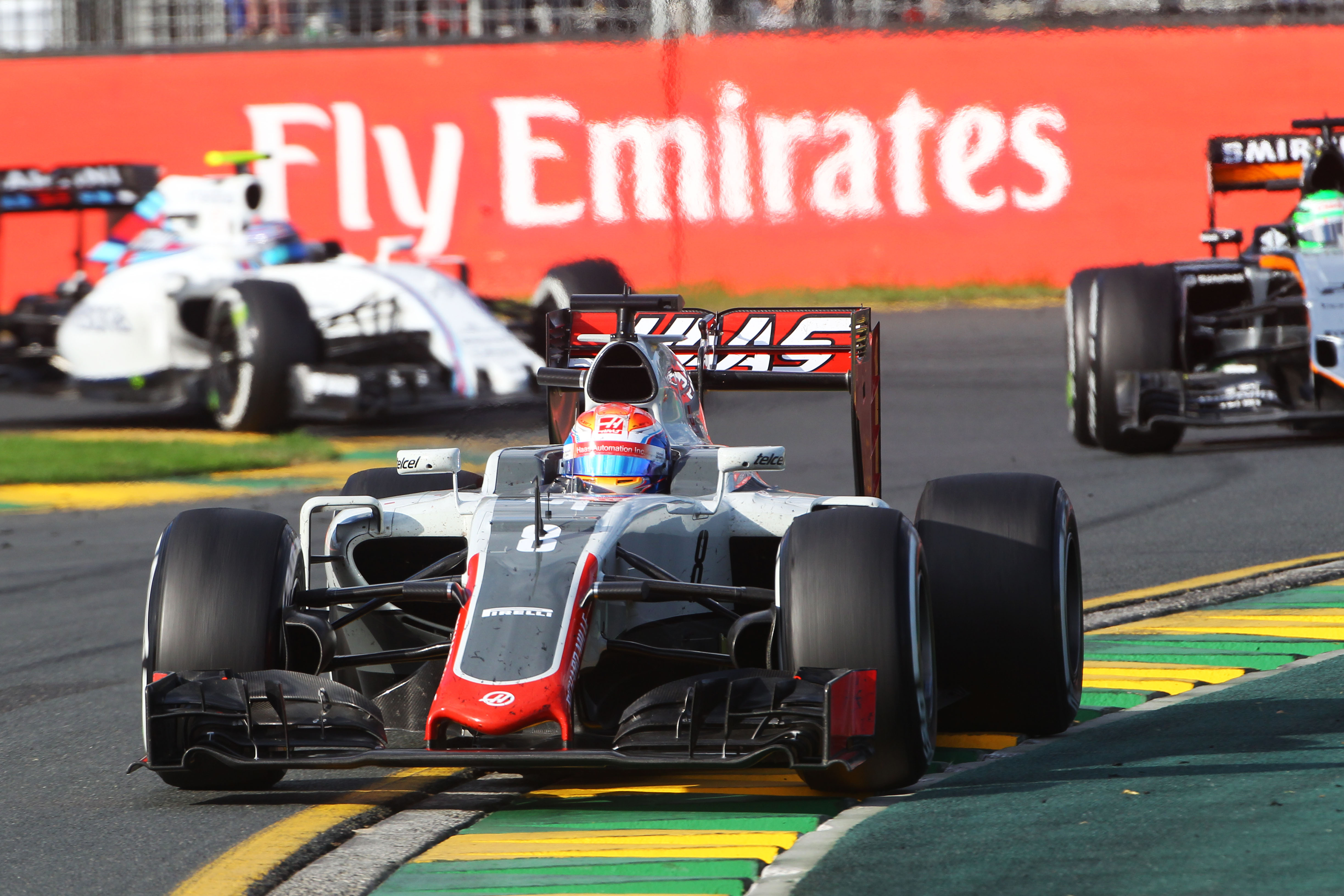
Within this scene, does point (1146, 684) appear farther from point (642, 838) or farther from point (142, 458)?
point (142, 458)

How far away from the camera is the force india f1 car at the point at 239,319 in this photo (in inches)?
549

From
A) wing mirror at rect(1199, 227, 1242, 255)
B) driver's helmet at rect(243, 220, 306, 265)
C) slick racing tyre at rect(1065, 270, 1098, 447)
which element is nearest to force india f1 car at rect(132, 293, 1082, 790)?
slick racing tyre at rect(1065, 270, 1098, 447)

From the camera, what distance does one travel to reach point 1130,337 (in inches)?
458

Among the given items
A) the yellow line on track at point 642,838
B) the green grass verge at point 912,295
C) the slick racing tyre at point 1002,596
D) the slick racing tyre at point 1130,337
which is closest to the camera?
the yellow line on track at point 642,838

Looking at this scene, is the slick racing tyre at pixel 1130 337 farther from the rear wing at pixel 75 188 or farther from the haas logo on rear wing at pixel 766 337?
the rear wing at pixel 75 188

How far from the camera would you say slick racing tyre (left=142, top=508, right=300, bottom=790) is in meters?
4.86

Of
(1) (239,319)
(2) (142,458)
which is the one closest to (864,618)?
(2) (142,458)

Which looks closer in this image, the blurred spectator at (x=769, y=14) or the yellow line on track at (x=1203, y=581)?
the yellow line on track at (x=1203, y=581)

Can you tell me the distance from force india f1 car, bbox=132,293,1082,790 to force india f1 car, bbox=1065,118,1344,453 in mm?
5878

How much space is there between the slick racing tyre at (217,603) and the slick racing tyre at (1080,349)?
7.84 m

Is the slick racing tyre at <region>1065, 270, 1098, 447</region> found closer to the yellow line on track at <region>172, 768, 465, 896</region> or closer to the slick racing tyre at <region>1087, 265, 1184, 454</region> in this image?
the slick racing tyre at <region>1087, 265, 1184, 454</region>

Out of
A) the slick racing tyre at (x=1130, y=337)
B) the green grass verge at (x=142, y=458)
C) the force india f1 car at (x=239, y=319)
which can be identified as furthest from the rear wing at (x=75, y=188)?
the slick racing tyre at (x=1130, y=337)

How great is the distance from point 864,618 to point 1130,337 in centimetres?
751

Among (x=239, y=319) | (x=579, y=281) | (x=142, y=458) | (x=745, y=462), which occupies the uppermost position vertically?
(x=579, y=281)
